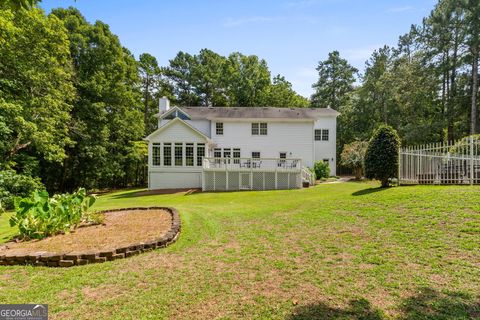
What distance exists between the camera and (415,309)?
124 inches

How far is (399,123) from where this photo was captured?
3058cm

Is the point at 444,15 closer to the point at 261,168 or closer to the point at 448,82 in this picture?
the point at 448,82

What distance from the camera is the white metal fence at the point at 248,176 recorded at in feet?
63.2

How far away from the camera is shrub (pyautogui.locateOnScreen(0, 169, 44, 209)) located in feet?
47.5

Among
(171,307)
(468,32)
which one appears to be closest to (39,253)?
(171,307)

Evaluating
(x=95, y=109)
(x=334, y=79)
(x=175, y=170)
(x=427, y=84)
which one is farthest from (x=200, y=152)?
(x=334, y=79)

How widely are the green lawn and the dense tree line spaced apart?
25000mm

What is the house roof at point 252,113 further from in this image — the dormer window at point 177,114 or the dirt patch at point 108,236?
the dirt patch at point 108,236

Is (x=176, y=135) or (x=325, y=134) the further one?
(x=325, y=134)

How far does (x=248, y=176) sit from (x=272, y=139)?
626 centimetres

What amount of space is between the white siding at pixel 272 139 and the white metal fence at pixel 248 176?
482 centimetres

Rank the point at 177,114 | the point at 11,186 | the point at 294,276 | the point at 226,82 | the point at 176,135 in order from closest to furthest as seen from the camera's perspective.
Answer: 1. the point at 294,276
2. the point at 11,186
3. the point at 176,135
4. the point at 177,114
5. the point at 226,82

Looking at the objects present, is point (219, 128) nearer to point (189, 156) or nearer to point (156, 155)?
point (189, 156)

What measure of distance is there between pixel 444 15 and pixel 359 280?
103 feet
